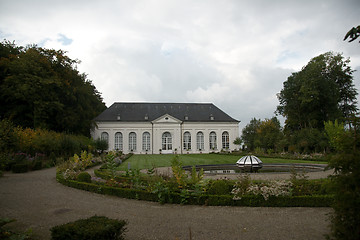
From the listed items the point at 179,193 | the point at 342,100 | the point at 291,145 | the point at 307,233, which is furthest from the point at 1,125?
the point at 342,100

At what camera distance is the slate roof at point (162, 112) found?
42469 mm

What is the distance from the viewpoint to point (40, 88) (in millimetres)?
27391

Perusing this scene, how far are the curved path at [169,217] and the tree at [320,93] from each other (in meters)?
32.1

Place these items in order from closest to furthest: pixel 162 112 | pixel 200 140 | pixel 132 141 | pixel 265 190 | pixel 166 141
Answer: pixel 265 190, pixel 132 141, pixel 166 141, pixel 200 140, pixel 162 112

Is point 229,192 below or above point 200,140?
below

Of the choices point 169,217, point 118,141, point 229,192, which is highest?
point 118,141

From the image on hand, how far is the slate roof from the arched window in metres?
3.40

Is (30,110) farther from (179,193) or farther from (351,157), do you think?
(351,157)

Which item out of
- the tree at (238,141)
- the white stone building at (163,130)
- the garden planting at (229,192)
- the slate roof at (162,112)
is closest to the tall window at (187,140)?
the white stone building at (163,130)

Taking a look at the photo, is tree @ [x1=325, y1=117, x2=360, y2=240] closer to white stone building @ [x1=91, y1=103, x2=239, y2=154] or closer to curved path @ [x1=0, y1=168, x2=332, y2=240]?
curved path @ [x1=0, y1=168, x2=332, y2=240]

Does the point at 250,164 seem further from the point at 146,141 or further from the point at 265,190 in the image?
the point at 146,141

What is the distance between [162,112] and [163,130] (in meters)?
3.76

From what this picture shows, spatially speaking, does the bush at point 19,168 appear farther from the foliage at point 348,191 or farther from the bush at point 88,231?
the foliage at point 348,191

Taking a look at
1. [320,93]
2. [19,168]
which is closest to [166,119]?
[320,93]
